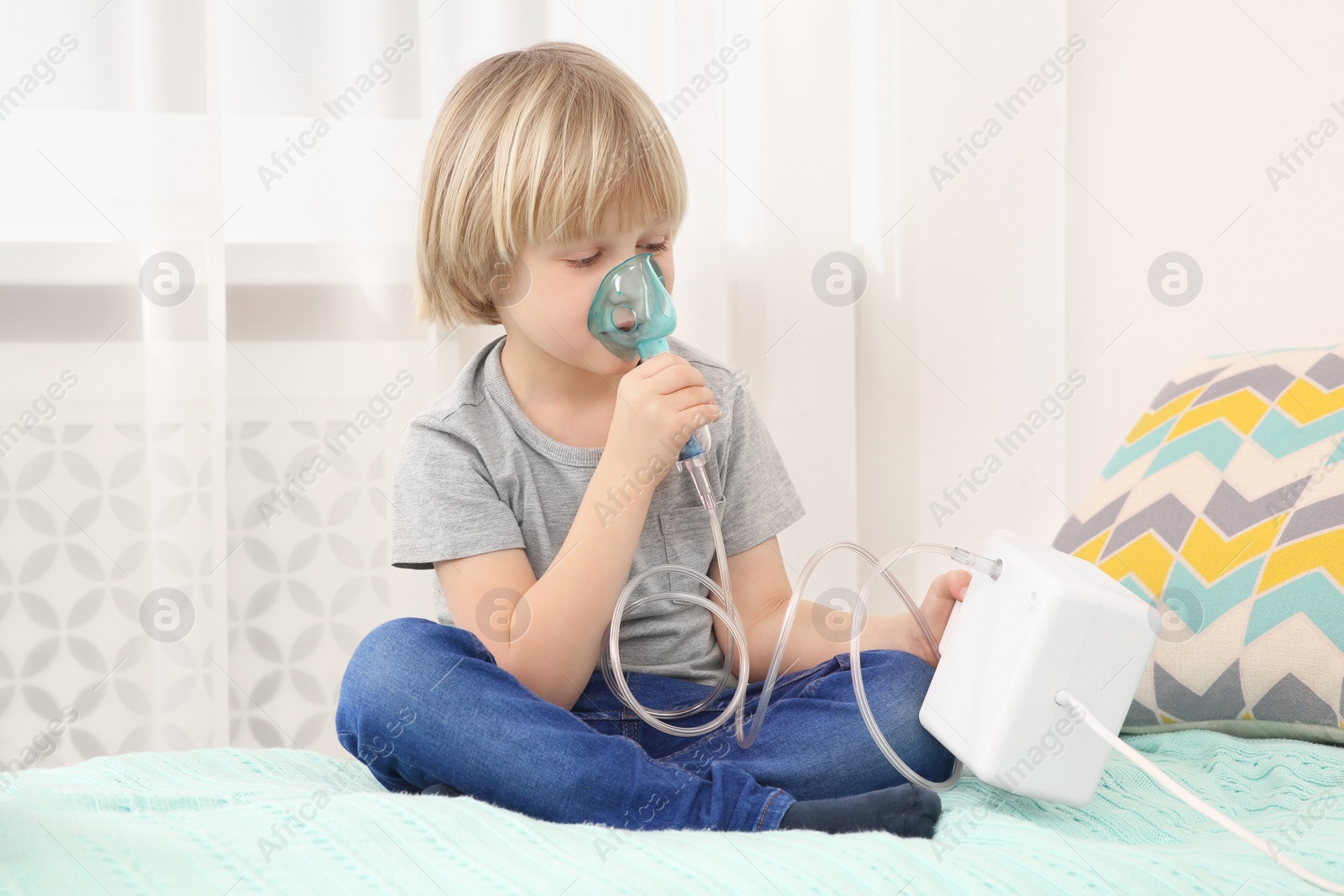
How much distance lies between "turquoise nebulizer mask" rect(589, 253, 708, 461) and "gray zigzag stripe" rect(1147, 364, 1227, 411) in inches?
19.9

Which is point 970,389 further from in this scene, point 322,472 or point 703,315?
point 322,472

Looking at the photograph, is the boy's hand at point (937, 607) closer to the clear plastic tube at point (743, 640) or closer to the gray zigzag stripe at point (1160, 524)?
the clear plastic tube at point (743, 640)

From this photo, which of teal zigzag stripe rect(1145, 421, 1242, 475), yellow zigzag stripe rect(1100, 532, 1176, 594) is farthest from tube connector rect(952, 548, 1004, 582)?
teal zigzag stripe rect(1145, 421, 1242, 475)

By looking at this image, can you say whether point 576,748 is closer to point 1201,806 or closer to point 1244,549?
point 1201,806

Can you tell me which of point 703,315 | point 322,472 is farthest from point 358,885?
point 703,315

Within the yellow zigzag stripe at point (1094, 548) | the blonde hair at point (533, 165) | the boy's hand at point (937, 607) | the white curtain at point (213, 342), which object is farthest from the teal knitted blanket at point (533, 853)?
the white curtain at point (213, 342)

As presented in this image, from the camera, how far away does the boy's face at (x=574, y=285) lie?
960 millimetres

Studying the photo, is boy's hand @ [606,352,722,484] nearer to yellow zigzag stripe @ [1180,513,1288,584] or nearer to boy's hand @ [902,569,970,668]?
boy's hand @ [902,569,970,668]

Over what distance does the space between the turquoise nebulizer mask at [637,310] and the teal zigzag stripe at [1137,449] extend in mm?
447

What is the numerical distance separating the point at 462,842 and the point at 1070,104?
1.42 meters

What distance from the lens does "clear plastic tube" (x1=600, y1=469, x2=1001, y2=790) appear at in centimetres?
80

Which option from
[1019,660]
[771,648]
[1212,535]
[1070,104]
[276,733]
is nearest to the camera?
[1019,660]

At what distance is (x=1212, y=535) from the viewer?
0.92m

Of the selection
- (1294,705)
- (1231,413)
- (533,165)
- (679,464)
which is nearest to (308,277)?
(533,165)
